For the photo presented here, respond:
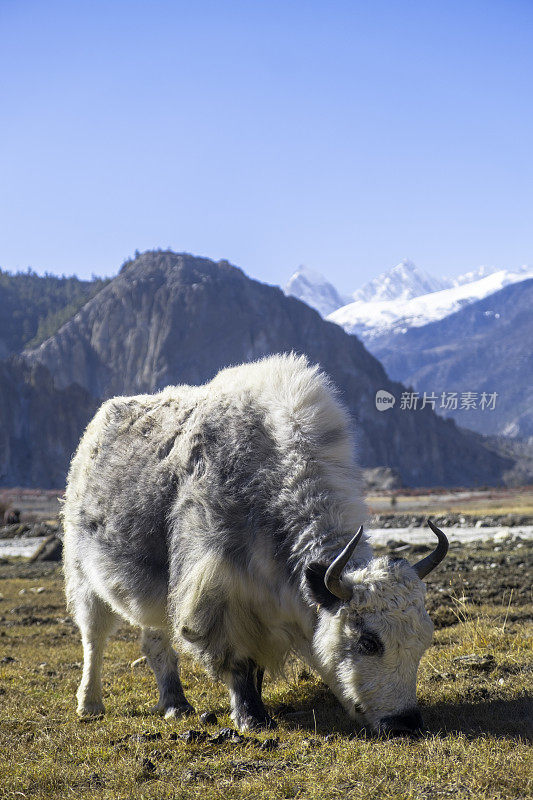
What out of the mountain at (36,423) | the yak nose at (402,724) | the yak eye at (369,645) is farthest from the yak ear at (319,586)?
the mountain at (36,423)

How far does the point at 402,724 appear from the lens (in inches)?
190

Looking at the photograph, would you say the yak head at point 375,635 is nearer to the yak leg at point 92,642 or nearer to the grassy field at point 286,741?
the grassy field at point 286,741

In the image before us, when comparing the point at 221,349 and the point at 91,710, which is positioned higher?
the point at 221,349

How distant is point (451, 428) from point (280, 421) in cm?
17895

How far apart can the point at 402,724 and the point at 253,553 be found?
155 cm

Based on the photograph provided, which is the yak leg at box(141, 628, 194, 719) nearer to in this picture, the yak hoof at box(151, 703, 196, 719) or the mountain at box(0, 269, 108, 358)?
the yak hoof at box(151, 703, 196, 719)

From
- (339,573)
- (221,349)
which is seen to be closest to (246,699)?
(339,573)

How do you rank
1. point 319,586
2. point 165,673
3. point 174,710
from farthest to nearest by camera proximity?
point 165,673 → point 174,710 → point 319,586

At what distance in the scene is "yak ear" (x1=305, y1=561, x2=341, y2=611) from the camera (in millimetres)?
5141

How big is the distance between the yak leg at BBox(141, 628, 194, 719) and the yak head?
6.28ft

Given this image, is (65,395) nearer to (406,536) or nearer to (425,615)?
(406,536)

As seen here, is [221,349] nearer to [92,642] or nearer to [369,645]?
[92,642]

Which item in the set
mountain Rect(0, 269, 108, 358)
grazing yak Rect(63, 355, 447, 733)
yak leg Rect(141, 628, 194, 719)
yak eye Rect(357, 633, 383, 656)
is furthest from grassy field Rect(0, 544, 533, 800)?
mountain Rect(0, 269, 108, 358)

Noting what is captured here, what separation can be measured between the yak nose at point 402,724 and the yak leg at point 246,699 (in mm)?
1051
